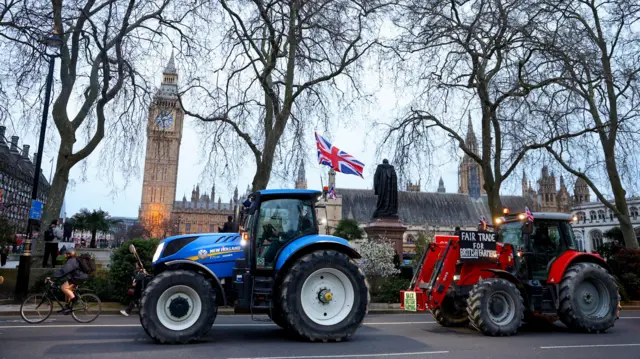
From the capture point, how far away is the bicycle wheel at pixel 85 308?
8.78m

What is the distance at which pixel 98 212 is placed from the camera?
39812 millimetres

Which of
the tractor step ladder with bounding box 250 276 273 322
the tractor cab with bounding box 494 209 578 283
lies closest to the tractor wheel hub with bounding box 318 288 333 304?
the tractor step ladder with bounding box 250 276 273 322

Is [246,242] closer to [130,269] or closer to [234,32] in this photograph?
[130,269]

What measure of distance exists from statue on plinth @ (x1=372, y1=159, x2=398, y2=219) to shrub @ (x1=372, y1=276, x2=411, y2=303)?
518cm

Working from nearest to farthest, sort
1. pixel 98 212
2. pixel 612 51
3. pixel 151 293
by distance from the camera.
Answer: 1. pixel 151 293
2. pixel 612 51
3. pixel 98 212

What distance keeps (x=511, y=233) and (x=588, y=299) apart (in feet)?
6.15

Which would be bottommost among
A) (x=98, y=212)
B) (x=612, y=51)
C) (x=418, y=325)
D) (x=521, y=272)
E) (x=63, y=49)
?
(x=418, y=325)

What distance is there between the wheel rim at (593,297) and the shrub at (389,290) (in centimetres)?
524

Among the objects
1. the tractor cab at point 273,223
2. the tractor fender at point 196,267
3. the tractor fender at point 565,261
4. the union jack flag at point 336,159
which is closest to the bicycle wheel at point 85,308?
the tractor fender at point 196,267

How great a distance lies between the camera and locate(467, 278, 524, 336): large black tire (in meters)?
7.38

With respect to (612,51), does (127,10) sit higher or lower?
lower

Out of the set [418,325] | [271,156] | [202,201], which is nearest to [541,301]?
[418,325]

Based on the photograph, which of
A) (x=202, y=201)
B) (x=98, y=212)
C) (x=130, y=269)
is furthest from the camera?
(x=202, y=201)

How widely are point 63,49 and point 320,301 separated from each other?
11.4 meters
